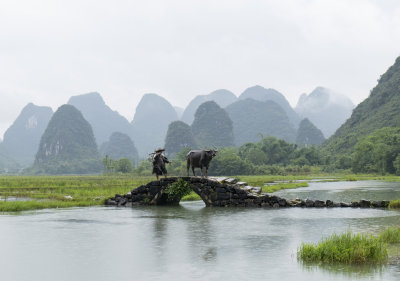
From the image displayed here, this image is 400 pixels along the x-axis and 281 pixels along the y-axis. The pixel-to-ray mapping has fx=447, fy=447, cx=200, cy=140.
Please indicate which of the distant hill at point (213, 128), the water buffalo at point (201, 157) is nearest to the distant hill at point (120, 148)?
the distant hill at point (213, 128)

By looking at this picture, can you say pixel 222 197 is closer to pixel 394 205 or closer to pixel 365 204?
pixel 365 204

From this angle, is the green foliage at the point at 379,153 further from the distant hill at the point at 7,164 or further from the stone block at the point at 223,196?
the distant hill at the point at 7,164

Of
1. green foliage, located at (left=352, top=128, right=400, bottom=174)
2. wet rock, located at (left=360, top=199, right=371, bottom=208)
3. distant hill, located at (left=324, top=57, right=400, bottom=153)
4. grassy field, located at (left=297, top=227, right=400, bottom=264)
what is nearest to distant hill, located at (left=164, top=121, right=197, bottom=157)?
distant hill, located at (left=324, top=57, right=400, bottom=153)

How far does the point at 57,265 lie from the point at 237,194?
11413 millimetres

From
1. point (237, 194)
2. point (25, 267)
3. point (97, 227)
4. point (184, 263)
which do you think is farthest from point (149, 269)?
point (237, 194)

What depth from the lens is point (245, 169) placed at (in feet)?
228

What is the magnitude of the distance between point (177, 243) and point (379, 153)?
169ft

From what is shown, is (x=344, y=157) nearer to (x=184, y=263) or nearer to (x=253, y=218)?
(x=253, y=218)

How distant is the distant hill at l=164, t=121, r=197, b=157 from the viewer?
13062 centimetres

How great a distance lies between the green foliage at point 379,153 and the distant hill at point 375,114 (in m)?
12.8

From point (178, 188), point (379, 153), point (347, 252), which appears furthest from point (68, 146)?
point (347, 252)

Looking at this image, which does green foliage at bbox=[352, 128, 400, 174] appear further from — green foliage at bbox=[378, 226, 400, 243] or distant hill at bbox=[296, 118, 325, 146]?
distant hill at bbox=[296, 118, 325, 146]

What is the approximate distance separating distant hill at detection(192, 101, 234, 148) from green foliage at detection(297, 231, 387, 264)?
13143 cm

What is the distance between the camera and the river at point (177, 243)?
7840 millimetres
